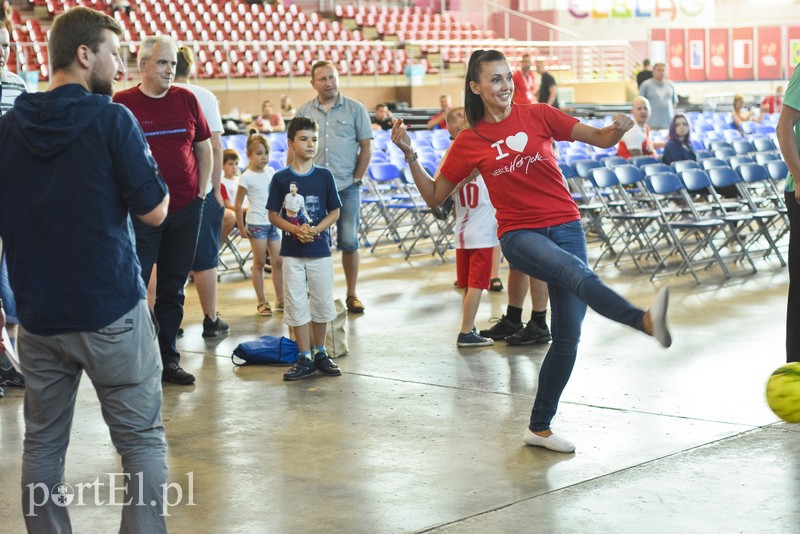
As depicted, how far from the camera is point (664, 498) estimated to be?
4.12 metres

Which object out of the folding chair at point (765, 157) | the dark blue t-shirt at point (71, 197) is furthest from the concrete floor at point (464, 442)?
the folding chair at point (765, 157)

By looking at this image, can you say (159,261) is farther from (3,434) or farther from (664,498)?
(664,498)

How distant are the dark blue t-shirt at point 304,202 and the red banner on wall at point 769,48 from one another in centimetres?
2893

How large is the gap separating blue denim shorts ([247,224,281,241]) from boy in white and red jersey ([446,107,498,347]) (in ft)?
6.10

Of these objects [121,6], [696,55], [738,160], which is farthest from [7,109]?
[696,55]

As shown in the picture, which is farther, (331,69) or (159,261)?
(331,69)

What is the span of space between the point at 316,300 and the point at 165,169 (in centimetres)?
114

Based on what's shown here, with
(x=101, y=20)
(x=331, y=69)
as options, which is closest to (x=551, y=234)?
(x=101, y=20)

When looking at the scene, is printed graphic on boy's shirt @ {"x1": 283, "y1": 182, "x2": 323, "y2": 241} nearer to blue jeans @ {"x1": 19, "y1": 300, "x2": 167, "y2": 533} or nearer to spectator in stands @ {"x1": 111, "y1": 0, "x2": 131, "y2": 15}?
blue jeans @ {"x1": 19, "y1": 300, "x2": 167, "y2": 533}

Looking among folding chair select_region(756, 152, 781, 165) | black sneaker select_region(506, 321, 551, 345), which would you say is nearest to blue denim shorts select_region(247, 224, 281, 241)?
black sneaker select_region(506, 321, 551, 345)

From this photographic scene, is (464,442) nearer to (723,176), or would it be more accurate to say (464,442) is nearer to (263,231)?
(263,231)

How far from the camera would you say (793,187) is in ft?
17.0

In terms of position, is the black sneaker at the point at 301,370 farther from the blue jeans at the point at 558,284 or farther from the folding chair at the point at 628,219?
the folding chair at the point at 628,219

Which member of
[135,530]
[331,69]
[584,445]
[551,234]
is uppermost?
[331,69]
